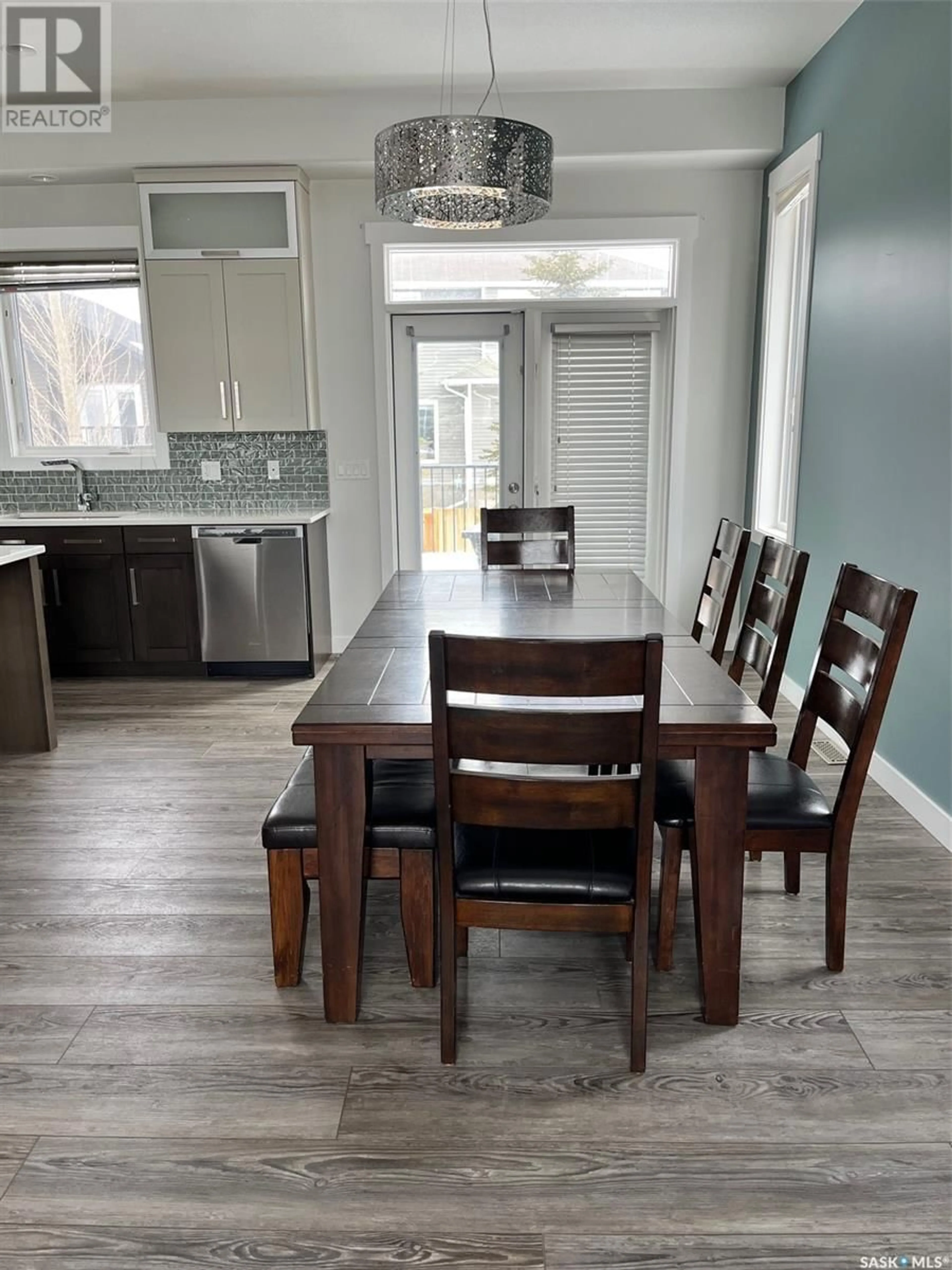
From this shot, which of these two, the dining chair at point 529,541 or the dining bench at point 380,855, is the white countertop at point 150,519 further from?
the dining bench at point 380,855

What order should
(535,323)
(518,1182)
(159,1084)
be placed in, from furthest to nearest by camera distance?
(535,323), (159,1084), (518,1182)

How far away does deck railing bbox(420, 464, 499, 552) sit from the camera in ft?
17.3

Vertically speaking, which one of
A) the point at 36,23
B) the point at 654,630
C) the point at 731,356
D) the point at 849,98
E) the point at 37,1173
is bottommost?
Result: the point at 37,1173

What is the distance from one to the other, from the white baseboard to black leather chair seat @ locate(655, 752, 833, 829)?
0.55m

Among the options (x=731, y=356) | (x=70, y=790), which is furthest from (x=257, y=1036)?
(x=731, y=356)

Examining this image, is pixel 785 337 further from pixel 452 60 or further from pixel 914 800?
pixel 914 800

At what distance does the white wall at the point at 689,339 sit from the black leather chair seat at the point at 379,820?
339 cm

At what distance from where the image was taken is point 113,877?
278cm

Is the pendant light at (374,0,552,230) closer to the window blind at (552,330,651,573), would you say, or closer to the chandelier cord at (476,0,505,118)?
the chandelier cord at (476,0,505,118)

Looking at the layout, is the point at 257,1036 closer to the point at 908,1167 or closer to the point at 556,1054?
the point at 556,1054

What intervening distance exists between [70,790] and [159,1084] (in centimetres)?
187

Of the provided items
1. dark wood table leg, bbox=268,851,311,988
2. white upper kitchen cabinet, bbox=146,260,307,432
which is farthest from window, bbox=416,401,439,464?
dark wood table leg, bbox=268,851,311,988

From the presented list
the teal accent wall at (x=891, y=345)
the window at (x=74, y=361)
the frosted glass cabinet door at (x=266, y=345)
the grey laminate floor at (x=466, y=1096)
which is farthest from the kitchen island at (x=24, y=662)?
the teal accent wall at (x=891, y=345)

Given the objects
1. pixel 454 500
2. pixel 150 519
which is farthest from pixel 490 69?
pixel 150 519
